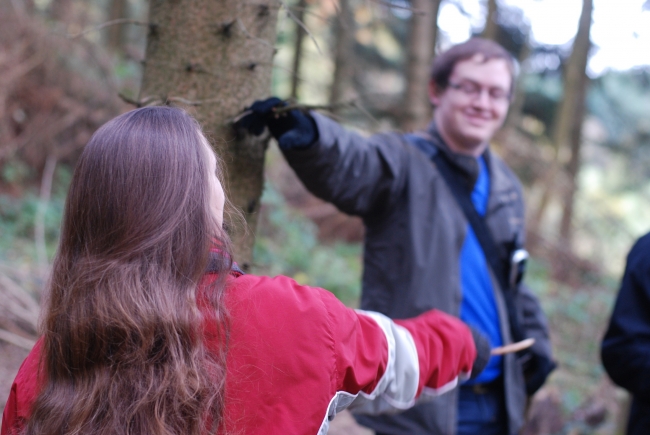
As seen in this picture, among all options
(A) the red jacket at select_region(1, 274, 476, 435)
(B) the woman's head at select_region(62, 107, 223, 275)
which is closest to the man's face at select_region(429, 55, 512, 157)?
(A) the red jacket at select_region(1, 274, 476, 435)

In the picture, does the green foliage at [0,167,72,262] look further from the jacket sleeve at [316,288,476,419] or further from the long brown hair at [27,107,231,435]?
the jacket sleeve at [316,288,476,419]

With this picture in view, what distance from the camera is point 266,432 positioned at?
1.21 meters

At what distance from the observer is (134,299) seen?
116 centimetres

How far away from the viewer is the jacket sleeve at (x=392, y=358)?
1311 mm

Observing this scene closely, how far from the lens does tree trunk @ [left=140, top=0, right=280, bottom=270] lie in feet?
6.18

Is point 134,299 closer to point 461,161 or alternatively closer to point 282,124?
point 282,124

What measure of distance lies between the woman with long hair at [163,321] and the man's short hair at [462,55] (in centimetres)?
172

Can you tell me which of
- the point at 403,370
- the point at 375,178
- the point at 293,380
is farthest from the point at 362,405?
the point at 375,178

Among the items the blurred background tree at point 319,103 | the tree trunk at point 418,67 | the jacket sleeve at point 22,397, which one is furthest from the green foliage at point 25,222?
the jacket sleeve at point 22,397

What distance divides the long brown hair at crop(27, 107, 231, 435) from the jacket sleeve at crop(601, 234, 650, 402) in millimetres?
1960

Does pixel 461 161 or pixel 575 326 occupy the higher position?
pixel 461 161

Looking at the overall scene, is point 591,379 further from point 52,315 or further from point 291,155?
point 52,315

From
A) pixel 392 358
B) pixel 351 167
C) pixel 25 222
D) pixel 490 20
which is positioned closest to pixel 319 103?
pixel 490 20

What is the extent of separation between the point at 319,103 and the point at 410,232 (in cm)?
696
